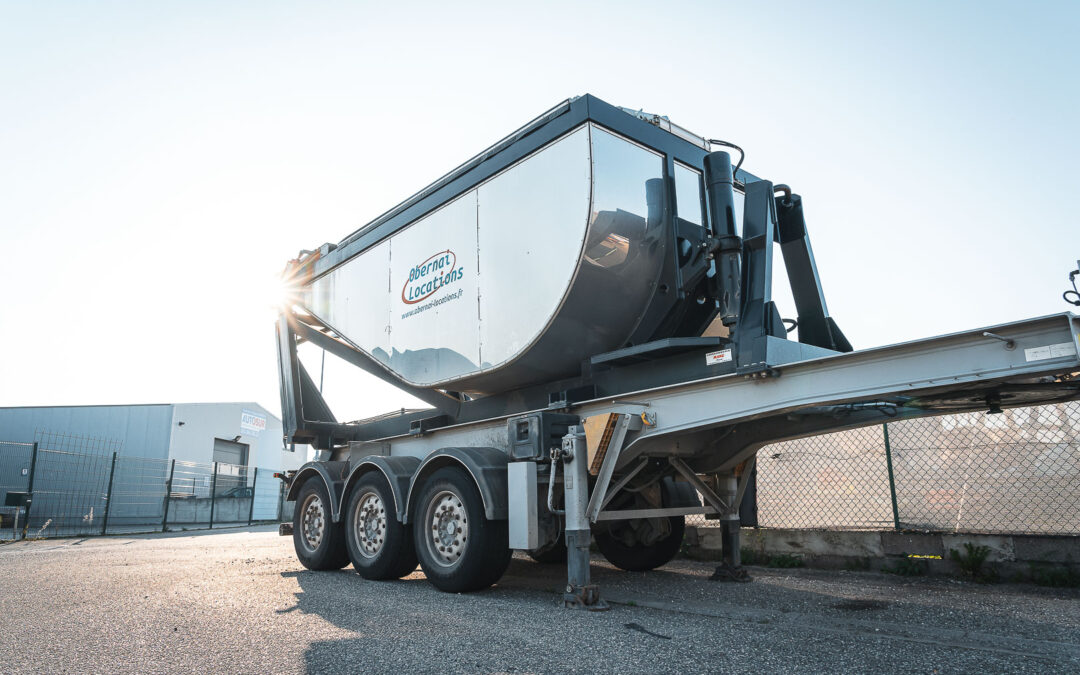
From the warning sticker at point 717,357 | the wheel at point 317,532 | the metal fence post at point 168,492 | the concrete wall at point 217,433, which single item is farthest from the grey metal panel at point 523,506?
the concrete wall at point 217,433

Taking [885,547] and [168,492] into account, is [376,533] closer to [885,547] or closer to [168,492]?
[885,547]

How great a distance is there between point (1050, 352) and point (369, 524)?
5.90 m

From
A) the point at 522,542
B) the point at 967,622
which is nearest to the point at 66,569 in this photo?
the point at 522,542

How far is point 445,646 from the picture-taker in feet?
12.8

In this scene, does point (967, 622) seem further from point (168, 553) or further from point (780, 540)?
point (168, 553)

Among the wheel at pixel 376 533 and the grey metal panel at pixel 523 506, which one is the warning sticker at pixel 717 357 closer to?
the grey metal panel at pixel 523 506

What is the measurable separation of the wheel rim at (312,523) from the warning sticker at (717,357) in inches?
193

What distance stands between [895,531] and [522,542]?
152 inches

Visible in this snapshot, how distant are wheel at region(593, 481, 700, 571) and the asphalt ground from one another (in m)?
0.29

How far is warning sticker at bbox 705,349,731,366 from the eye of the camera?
5027 millimetres

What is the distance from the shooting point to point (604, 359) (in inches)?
227

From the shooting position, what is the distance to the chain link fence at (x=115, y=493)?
17.8 metres

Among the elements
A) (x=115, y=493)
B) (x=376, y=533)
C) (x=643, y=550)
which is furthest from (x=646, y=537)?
(x=115, y=493)

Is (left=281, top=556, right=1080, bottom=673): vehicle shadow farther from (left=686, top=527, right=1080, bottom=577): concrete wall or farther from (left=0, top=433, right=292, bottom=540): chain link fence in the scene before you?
(left=0, top=433, right=292, bottom=540): chain link fence
